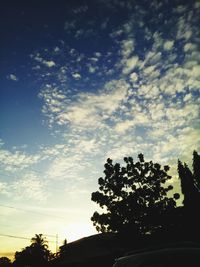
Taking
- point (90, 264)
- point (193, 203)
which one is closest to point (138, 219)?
point (90, 264)

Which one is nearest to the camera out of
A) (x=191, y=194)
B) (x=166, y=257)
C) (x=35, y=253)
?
(x=166, y=257)

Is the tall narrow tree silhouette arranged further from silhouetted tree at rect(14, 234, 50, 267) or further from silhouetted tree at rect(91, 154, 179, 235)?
silhouetted tree at rect(14, 234, 50, 267)

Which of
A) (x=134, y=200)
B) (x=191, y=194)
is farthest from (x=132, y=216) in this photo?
(x=191, y=194)

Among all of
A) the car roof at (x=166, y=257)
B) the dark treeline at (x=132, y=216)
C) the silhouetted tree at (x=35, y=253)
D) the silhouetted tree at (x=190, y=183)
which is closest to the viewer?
the car roof at (x=166, y=257)

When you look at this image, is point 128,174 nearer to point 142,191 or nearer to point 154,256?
→ point 142,191

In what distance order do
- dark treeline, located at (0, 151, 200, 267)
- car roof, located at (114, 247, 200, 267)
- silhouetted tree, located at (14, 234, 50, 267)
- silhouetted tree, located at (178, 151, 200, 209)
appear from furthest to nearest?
silhouetted tree, located at (14, 234, 50, 267), silhouetted tree, located at (178, 151, 200, 209), dark treeline, located at (0, 151, 200, 267), car roof, located at (114, 247, 200, 267)

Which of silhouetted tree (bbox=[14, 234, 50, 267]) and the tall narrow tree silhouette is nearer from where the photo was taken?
the tall narrow tree silhouette

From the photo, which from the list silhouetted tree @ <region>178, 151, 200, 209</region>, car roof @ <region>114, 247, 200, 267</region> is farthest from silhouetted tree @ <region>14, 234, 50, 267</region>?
car roof @ <region>114, 247, 200, 267</region>

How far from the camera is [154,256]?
11.5 ft

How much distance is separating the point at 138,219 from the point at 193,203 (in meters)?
18.3

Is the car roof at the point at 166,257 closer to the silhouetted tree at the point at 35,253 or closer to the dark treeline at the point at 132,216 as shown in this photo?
the dark treeline at the point at 132,216

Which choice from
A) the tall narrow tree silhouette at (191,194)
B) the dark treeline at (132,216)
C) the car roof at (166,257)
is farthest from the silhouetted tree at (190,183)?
the car roof at (166,257)

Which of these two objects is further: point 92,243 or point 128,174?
point 92,243

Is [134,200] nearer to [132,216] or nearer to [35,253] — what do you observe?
[132,216]
